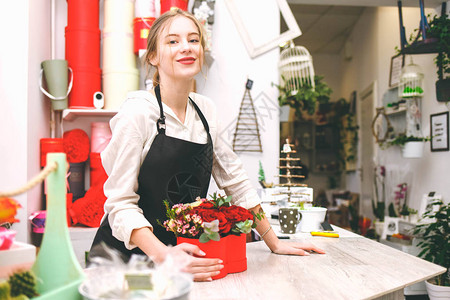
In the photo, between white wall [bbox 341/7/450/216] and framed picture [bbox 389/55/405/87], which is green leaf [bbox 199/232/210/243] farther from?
framed picture [bbox 389/55/405/87]

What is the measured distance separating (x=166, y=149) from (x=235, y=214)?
39cm

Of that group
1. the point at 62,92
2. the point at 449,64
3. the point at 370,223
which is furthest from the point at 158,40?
the point at 370,223

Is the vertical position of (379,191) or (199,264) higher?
(199,264)

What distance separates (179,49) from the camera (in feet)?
4.58

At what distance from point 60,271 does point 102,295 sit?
104 millimetres

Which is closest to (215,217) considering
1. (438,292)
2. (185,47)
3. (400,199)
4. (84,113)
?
(185,47)

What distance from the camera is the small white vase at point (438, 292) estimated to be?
314cm

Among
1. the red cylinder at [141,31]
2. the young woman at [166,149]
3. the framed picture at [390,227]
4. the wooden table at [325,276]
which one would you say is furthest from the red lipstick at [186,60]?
the framed picture at [390,227]

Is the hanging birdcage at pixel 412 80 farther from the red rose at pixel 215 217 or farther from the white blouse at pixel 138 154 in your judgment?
the red rose at pixel 215 217

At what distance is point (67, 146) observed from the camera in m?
2.96

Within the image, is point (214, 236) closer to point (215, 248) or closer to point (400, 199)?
point (215, 248)

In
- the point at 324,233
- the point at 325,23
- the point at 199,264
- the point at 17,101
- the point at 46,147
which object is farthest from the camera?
the point at 325,23

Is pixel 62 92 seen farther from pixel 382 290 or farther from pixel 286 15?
pixel 382 290

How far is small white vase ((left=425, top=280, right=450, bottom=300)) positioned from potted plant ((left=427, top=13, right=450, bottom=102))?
5.26 ft
